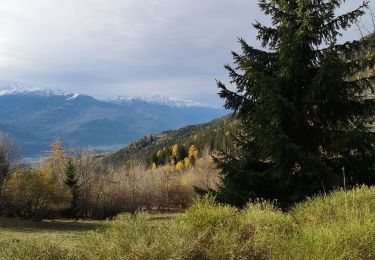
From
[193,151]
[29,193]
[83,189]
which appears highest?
[193,151]

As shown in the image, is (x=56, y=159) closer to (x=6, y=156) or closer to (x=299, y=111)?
(x=6, y=156)

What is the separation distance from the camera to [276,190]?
1372 centimetres

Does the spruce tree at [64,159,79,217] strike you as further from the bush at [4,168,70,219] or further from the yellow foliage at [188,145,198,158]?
the yellow foliage at [188,145,198,158]

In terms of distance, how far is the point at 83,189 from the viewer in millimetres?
65500

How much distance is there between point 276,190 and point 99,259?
843 cm

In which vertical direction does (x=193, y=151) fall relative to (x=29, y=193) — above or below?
above

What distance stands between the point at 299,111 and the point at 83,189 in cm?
5627

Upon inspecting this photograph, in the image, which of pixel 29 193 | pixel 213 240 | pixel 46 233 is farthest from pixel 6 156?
pixel 213 240

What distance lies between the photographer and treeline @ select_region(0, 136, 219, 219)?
4816 cm

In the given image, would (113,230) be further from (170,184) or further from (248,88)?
(170,184)

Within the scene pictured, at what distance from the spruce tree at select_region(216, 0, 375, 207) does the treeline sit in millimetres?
24103

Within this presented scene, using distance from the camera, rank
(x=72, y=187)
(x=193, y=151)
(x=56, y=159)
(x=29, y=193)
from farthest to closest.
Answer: (x=193, y=151) → (x=56, y=159) → (x=72, y=187) → (x=29, y=193)

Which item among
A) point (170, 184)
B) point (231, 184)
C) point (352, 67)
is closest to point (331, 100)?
point (352, 67)

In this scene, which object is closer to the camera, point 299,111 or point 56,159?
point 299,111
